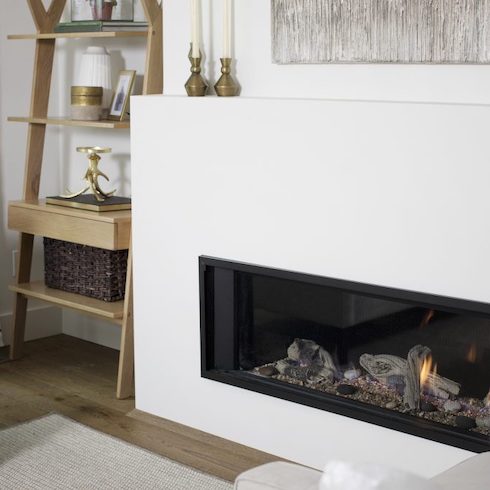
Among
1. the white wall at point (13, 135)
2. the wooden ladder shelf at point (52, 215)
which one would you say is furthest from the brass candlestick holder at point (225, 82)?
the white wall at point (13, 135)

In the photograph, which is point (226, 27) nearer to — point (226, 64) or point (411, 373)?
point (226, 64)

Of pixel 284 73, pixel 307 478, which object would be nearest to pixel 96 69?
pixel 284 73

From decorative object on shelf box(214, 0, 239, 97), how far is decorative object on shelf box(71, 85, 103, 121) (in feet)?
2.76

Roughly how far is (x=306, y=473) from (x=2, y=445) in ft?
6.74

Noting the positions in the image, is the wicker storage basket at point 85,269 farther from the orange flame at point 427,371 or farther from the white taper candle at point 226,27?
the orange flame at point 427,371

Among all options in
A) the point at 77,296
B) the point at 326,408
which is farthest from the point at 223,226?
the point at 77,296

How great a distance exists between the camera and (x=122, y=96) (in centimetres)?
380

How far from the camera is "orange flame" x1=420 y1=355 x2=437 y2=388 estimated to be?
8.98ft

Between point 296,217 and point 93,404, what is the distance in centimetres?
124

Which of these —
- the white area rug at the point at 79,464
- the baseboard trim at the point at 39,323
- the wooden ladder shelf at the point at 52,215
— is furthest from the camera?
the baseboard trim at the point at 39,323

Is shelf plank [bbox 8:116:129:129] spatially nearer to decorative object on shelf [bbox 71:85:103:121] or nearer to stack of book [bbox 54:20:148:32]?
decorative object on shelf [bbox 71:85:103:121]

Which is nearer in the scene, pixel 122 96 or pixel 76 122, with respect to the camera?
pixel 76 122

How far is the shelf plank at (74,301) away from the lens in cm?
359

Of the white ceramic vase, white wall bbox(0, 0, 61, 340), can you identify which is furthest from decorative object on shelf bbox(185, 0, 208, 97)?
white wall bbox(0, 0, 61, 340)
